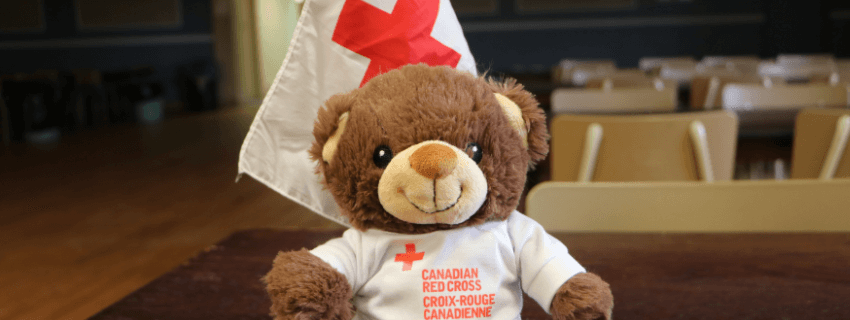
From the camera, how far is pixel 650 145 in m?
1.83

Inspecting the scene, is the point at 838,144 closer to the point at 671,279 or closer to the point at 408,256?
the point at 671,279

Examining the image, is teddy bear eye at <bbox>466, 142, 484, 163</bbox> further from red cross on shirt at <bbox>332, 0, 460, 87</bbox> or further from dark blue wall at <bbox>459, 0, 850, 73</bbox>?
dark blue wall at <bbox>459, 0, 850, 73</bbox>

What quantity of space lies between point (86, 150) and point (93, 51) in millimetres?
5594

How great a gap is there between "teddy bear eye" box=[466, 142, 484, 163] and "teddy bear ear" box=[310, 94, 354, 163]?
3.6 inches

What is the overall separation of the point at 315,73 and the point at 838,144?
66.9 inches

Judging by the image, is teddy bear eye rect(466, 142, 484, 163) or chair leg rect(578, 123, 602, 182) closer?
teddy bear eye rect(466, 142, 484, 163)

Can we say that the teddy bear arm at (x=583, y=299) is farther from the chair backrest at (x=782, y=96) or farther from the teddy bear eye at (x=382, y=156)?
the chair backrest at (x=782, y=96)

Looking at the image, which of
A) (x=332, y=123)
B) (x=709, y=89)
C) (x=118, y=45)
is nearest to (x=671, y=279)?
(x=332, y=123)

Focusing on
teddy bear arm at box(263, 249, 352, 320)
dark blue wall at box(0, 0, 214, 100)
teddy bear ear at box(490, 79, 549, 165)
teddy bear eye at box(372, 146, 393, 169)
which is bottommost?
dark blue wall at box(0, 0, 214, 100)

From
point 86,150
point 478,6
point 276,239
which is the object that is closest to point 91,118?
point 86,150

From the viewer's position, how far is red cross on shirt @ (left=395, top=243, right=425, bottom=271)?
45 centimetres

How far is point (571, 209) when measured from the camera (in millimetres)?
1010

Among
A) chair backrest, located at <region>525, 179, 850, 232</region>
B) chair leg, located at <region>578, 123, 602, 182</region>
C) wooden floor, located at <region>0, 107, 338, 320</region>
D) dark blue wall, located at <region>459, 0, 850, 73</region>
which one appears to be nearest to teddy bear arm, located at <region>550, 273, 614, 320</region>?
chair backrest, located at <region>525, 179, 850, 232</region>

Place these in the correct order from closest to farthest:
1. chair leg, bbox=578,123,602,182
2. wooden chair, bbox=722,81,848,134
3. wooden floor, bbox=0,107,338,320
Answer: chair leg, bbox=578,123,602,182
wooden floor, bbox=0,107,338,320
wooden chair, bbox=722,81,848,134
